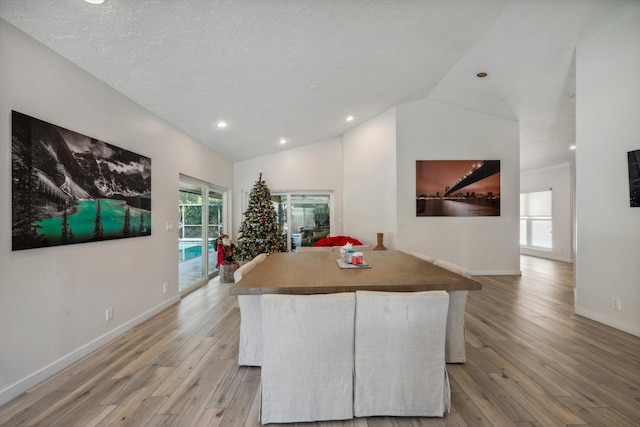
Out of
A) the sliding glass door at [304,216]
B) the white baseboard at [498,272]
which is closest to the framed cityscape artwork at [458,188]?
the white baseboard at [498,272]

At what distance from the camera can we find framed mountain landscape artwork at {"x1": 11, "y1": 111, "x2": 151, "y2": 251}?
1.82m

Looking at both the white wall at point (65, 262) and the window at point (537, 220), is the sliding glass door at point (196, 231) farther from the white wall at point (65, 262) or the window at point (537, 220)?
the window at point (537, 220)

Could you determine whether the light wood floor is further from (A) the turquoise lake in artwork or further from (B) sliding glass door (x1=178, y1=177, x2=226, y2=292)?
(B) sliding glass door (x1=178, y1=177, x2=226, y2=292)

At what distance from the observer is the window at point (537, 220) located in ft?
23.4

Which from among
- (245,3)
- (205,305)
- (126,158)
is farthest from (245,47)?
(205,305)

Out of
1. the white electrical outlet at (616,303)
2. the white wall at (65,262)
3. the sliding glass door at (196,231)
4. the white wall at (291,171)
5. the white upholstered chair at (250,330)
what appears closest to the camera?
the white wall at (65,262)

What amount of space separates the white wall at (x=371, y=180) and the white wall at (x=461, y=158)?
22cm

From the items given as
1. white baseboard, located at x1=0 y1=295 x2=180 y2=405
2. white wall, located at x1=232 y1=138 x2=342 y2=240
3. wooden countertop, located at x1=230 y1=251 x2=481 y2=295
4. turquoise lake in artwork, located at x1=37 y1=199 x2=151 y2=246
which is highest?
white wall, located at x1=232 y1=138 x2=342 y2=240

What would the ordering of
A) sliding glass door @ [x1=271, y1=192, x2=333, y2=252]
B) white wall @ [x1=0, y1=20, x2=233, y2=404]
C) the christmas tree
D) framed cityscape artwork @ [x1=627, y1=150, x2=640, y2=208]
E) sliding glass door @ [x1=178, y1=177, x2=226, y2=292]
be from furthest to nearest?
sliding glass door @ [x1=271, y1=192, x2=333, y2=252]
the christmas tree
sliding glass door @ [x1=178, y1=177, x2=226, y2=292]
framed cityscape artwork @ [x1=627, y1=150, x2=640, y2=208]
white wall @ [x1=0, y1=20, x2=233, y2=404]

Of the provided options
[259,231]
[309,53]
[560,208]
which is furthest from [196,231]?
[560,208]

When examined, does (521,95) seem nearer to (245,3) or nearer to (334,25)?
(334,25)

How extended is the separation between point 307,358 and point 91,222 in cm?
231

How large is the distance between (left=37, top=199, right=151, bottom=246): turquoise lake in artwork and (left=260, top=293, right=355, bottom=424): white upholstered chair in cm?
188

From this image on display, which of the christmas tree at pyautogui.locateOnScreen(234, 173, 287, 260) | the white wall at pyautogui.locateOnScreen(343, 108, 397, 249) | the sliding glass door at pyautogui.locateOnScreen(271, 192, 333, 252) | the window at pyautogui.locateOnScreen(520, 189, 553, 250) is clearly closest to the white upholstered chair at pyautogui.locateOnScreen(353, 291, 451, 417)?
the white wall at pyautogui.locateOnScreen(343, 108, 397, 249)
